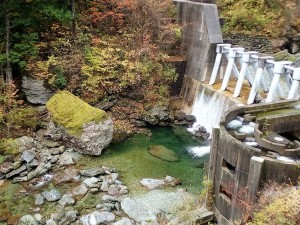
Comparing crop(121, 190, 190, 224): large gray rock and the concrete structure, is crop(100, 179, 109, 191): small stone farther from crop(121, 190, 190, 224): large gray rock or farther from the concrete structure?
the concrete structure

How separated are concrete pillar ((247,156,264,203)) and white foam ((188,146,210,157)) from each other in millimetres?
6710

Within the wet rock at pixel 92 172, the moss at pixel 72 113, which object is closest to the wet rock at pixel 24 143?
the moss at pixel 72 113

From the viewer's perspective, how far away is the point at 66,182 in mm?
13359

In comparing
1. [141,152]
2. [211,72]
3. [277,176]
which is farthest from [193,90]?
[277,176]

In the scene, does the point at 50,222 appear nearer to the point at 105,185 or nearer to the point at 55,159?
the point at 105,185

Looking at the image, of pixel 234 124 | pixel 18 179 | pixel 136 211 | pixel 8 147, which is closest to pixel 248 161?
pixel 234 124

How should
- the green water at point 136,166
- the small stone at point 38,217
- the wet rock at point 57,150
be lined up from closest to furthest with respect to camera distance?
the small stone at point 38,217
the green water at point 136,166
the wet rock at point 57,150

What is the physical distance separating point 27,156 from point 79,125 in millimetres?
2508

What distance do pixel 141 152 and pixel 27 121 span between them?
18.3 ft

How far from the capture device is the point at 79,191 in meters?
12.8

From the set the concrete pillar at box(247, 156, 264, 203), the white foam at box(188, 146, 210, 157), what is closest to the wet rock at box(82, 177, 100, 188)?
the white foam at box(188, 146, 210, 157)

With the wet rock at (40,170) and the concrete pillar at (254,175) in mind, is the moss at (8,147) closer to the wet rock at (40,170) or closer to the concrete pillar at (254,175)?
the wet rock at (40,170)

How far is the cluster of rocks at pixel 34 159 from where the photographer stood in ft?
44.5

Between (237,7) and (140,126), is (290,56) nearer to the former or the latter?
(237,7)
